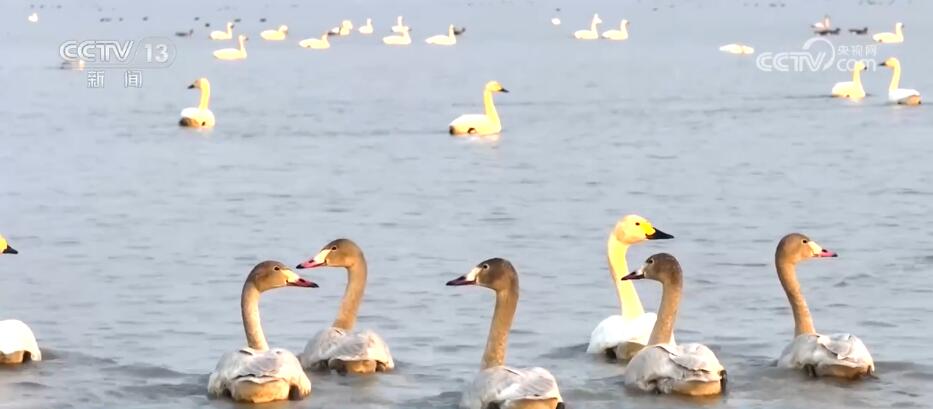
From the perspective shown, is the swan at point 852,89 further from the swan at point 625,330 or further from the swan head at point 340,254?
the swan head at point 340,254

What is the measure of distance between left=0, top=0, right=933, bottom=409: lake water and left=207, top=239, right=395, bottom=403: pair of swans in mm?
154

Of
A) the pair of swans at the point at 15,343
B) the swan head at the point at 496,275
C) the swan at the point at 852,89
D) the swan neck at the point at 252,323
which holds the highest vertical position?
the swan at the point at 852,89

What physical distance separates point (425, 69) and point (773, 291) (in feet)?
136

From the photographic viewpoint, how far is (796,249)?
43.5 feet

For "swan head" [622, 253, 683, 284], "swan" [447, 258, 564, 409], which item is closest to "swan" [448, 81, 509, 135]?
"swan head" [622, 253, 683, 284]

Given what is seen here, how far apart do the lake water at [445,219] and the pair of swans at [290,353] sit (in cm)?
15

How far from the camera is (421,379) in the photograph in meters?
12.5

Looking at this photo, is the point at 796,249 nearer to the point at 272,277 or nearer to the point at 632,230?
the point at 632,230

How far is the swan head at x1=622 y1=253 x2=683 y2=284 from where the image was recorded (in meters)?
12.4

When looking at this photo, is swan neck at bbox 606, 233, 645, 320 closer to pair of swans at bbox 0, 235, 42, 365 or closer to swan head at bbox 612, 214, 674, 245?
swan head at bbox 612, 214, 674, 245

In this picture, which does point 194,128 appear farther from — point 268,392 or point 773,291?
point 268,392

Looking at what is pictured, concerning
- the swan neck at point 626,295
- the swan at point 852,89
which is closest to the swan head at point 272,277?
the swan neck at point 626,295

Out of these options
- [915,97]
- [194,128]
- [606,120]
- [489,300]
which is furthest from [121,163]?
[915,97]

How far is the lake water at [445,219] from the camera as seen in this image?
13.1 meters
